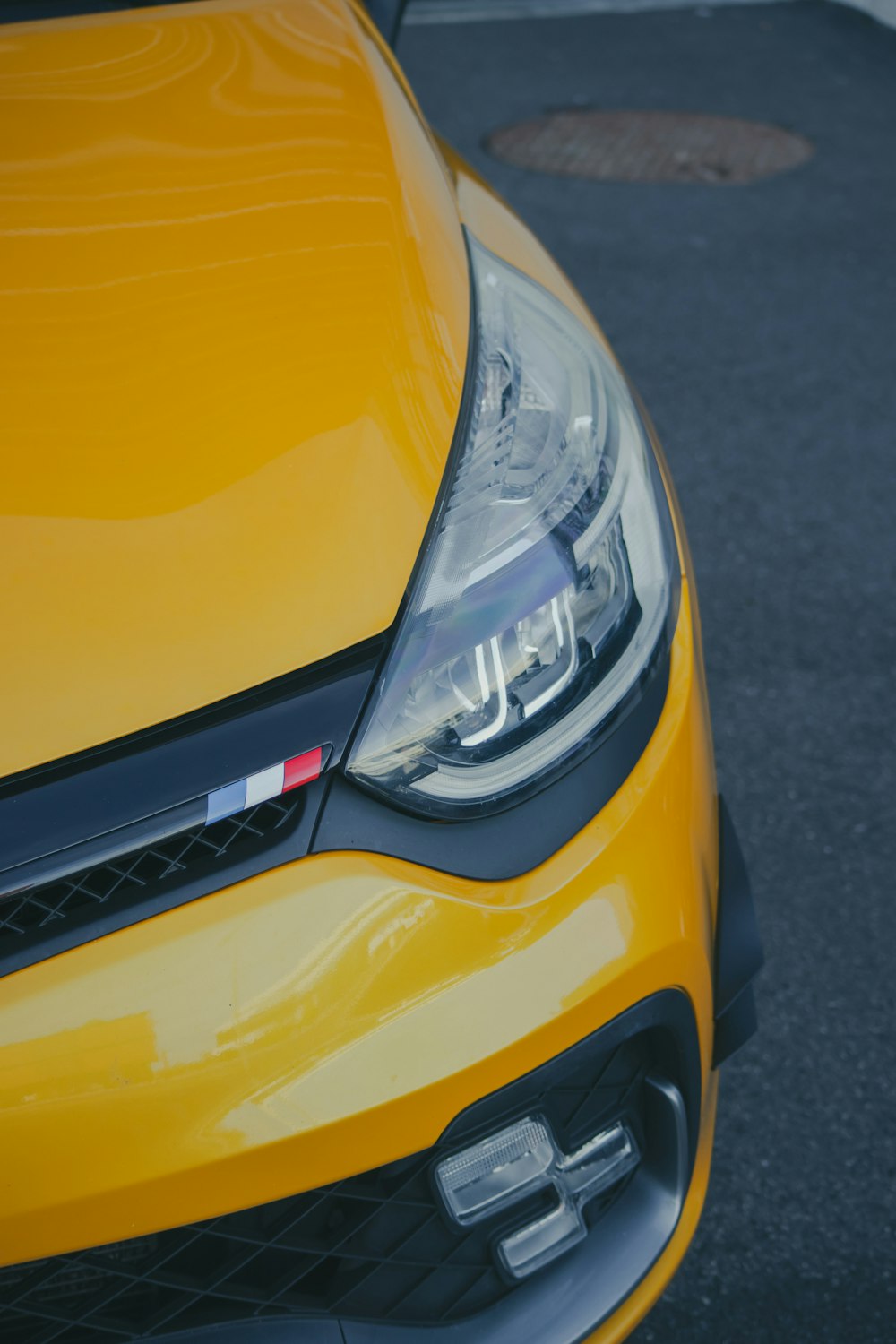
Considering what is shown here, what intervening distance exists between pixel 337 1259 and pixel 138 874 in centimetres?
40

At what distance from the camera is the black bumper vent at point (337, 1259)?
1.02 metres

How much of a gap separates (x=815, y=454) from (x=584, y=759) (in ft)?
8.26

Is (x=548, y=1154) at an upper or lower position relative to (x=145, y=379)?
lower

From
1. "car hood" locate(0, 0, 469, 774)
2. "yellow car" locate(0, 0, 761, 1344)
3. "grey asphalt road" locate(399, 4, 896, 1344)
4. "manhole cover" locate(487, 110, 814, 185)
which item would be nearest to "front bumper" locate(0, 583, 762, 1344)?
"yellow car" locate(0, 0, 761, 1344)

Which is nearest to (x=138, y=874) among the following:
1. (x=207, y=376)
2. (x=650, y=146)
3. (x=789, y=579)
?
(x=207, y=376)

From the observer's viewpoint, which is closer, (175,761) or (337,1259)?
(175,761)

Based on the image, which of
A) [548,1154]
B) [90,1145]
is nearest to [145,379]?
[90,1145]

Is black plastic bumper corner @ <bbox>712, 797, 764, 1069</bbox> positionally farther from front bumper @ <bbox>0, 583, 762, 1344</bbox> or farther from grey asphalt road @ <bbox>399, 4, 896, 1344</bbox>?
grey asphalt road @ <bbox>399, 4, 896, 1344</bbox>

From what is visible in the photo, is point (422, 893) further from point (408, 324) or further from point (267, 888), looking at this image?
point (408, 324)

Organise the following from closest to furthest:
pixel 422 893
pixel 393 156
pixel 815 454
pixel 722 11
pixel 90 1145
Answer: pixel 90 1145, pixel 422 893, pixel 393 156, pixel 815 454, pixel 722 11

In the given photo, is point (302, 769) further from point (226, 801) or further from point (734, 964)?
point (734, 964)

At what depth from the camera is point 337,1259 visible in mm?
1116

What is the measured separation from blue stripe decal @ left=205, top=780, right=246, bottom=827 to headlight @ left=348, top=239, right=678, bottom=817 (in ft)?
0.33

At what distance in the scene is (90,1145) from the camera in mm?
914
